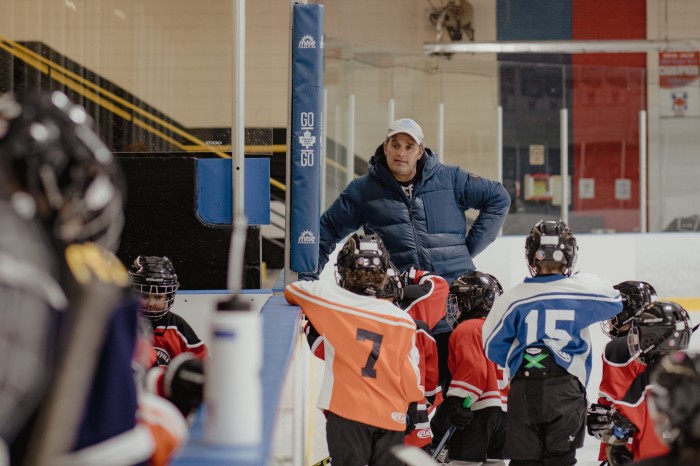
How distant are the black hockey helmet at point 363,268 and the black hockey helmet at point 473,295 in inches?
21.8

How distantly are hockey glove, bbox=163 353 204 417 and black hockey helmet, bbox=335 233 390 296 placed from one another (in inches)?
51.7

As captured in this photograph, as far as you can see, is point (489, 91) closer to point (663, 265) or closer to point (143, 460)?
point (663, 265)

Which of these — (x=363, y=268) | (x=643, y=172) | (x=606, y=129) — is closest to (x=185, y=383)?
(x=363, y=268)

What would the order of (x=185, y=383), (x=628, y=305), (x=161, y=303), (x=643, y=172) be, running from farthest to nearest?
(x=643, y=172) < (x=628, y=305) < (x=161, y=303) < (x=185, y=383)

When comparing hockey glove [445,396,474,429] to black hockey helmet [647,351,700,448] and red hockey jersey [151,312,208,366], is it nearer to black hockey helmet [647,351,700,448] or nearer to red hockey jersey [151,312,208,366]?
red hockey jersey [151,312,208,366]

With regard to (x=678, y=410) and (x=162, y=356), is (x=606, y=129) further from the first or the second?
(x=678, y=410)

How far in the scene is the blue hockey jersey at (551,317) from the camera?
9.87ft

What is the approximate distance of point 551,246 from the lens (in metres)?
3.10

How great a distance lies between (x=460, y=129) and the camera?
7.92 metres

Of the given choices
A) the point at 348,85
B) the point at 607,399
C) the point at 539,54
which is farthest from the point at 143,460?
the point at 539,54

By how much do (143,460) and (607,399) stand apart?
2.23 metres

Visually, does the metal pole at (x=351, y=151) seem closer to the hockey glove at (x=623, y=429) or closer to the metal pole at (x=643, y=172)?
the metal pole at (x=643, y=172)

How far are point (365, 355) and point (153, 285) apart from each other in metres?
0.71

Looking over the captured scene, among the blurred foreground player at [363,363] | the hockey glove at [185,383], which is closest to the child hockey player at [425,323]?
the blurred foreground player at [363,363]
